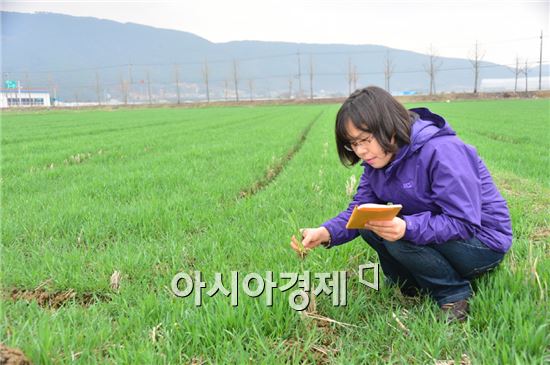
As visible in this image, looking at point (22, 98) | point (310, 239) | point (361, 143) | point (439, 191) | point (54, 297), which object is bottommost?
point (54, 297)

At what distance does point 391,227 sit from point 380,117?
535 mm

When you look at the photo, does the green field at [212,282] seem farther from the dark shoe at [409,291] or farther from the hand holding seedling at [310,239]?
the hand holding seedling at [310,239]

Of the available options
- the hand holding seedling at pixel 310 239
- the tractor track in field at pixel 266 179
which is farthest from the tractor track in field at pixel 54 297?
the tractor track in field at pixel 266 179

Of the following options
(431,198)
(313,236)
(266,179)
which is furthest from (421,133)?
(266,179)

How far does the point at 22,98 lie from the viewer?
79.5m

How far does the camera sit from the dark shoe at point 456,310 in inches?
73.7

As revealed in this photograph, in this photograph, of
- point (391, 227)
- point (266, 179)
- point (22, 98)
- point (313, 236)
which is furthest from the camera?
point (22, 98)

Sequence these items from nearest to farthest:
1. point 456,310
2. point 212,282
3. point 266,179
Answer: point 456,310, point 212,282, point 266,179

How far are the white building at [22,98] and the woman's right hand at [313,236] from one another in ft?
269

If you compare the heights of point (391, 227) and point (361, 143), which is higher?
point (361, 143)

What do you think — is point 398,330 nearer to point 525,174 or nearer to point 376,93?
point 376,93

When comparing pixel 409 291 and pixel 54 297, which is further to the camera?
pixel 54 297

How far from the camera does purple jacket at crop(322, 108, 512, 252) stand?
1808 mm

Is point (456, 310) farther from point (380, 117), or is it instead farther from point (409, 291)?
point (380, 117)
